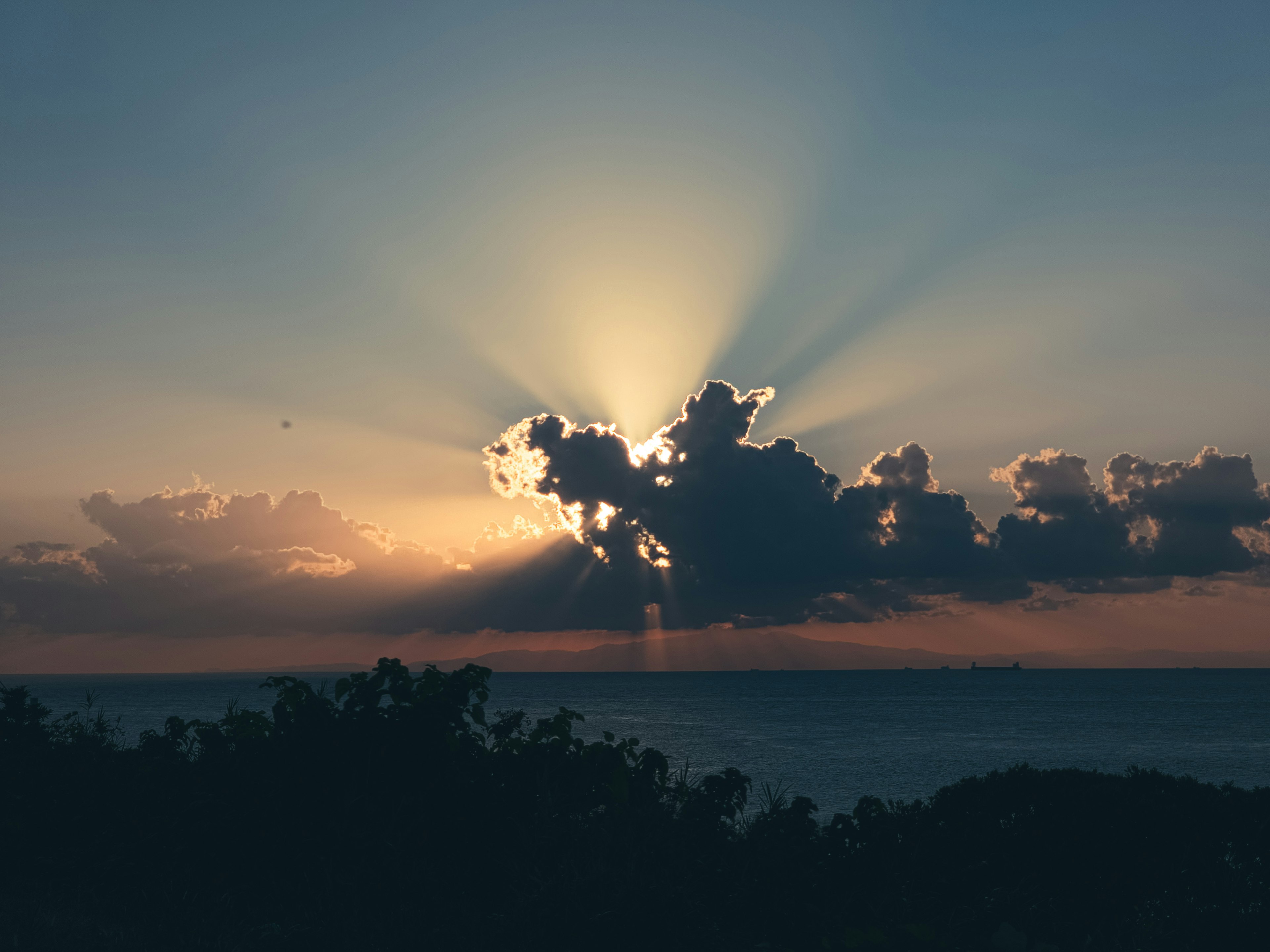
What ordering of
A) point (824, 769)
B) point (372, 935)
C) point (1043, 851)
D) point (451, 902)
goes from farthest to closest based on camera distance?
1. point (824, 769)
2. point (1043, 851)
3. point (451, 902)
4. point (372, 935)

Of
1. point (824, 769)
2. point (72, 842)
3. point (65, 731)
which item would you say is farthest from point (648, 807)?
point (824, 769)

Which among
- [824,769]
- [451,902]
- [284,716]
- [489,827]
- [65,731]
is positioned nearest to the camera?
[451,902]

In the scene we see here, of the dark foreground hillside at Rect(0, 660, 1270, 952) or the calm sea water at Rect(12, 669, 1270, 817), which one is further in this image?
the calm sea water at Rect(12, 669, 1270, 817)

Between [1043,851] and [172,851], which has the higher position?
[172,851]

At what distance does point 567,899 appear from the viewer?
8344 millimetres

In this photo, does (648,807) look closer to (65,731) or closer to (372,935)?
(372,935)

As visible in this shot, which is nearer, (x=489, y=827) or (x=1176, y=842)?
(x=489, y=827)

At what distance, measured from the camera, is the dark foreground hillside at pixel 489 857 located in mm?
8742

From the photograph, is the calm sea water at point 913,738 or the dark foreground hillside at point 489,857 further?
the calm sea water at point 913,738

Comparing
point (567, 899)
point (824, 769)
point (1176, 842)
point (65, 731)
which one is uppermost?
point (65, 731)

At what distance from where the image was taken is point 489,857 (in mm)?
10836

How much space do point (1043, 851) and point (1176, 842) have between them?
2.41 meters

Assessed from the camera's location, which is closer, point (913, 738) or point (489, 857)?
point (489, 857)

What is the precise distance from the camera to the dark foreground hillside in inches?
344
